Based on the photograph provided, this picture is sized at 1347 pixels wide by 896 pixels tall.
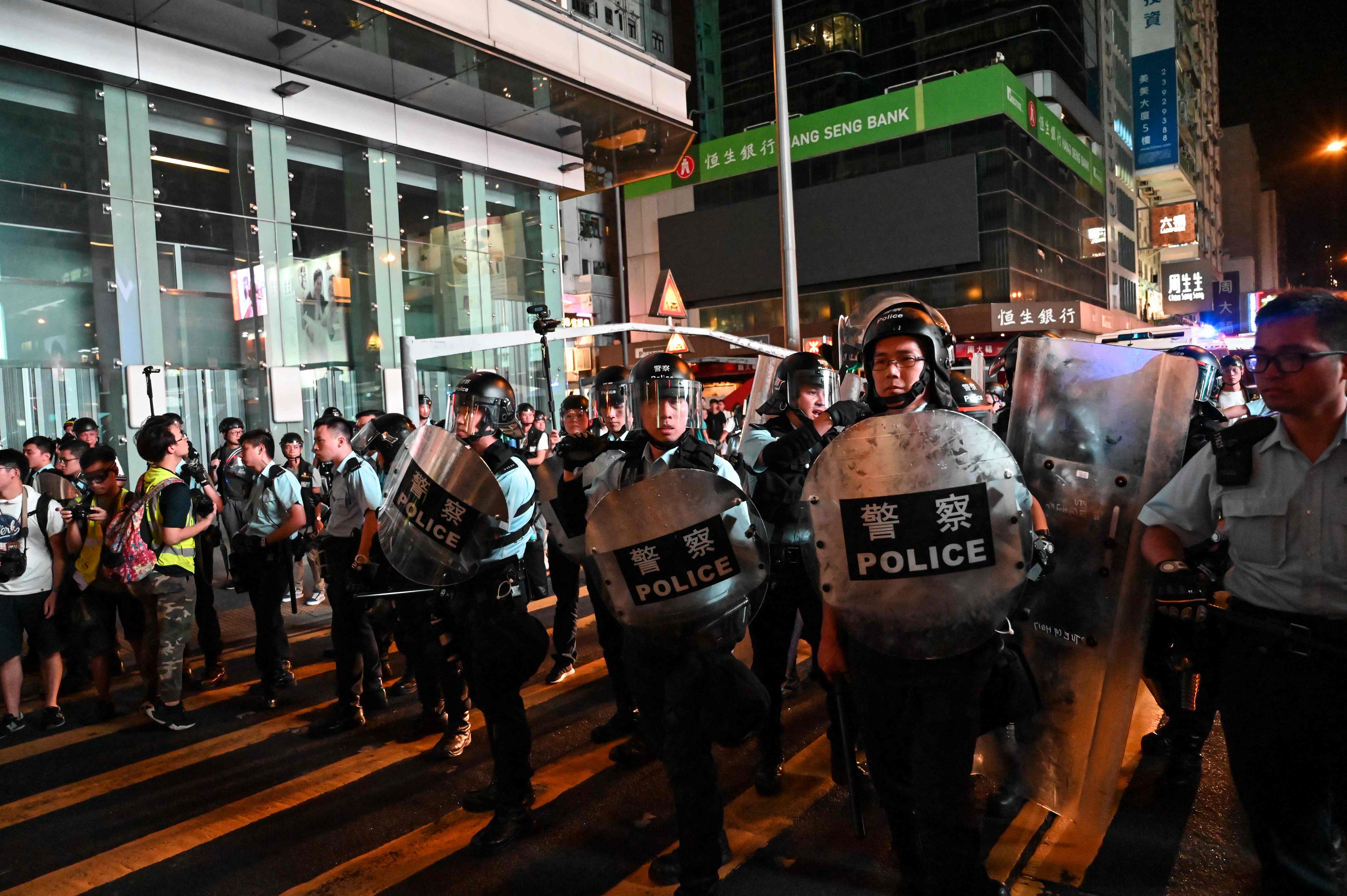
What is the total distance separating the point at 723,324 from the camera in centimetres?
4266

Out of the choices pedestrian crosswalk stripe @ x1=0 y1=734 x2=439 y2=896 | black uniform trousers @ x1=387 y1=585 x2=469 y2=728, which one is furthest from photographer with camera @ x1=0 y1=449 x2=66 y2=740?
black uniform trousers @ x1=387 y1=585 x2=469 y2=728

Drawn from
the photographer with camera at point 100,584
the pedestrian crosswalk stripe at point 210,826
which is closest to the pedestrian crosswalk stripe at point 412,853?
the pedestrian crosswalk stripe at point 210,826

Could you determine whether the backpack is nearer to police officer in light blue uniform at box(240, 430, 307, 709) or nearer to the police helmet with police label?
police officer in light blue uniform at box(240, 430, 307, 709)

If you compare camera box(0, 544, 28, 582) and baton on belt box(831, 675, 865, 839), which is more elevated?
camera box(0, 544, 28, 582)

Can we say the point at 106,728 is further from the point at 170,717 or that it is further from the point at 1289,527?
the point at 1289,527

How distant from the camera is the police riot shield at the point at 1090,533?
116 inches

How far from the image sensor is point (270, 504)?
5.74 m

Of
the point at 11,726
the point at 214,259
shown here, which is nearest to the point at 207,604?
the point at 11,726

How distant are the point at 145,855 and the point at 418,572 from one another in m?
1.73

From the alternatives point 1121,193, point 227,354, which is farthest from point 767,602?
point 1121,193

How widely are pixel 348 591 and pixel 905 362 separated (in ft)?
12.3

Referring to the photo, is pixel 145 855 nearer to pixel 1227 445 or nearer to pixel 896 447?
pixel 896 447

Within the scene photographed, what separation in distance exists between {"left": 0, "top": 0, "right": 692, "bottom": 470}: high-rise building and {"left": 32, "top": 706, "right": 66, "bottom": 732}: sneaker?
26.1ft

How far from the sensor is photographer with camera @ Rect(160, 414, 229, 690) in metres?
5.75
